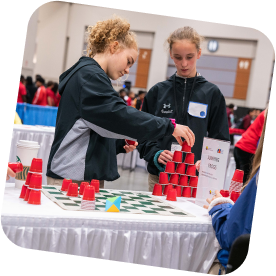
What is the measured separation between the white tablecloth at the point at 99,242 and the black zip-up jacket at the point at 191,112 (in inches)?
31.0

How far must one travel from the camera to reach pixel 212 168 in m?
1.79

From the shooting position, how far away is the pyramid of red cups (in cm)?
197

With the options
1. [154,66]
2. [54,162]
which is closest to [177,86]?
[54,162]

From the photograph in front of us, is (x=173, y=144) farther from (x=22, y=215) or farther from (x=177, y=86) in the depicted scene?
(x=22, y=215)

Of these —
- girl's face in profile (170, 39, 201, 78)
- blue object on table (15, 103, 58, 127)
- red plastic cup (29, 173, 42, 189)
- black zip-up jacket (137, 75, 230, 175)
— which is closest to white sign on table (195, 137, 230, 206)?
black zip-up jacket (137, 75, 230, 175)

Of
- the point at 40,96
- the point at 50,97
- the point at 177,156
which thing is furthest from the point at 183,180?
the point at 50,97

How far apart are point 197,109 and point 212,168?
558 mm

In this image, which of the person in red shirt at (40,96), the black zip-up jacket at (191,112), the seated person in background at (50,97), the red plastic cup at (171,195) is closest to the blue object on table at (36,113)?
the person in red shirt at (40,96)

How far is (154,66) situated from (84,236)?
16.2 m

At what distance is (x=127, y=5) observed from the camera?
1080 mm

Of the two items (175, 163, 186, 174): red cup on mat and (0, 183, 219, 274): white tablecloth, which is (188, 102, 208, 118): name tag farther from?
(0, 183, 219, 274): white tablecloth

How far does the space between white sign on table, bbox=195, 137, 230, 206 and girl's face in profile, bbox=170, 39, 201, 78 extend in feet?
1.91

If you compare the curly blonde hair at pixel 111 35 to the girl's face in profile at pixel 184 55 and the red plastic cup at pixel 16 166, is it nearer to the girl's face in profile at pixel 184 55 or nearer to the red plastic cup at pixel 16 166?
the girl's face in profile at pixel 184 55

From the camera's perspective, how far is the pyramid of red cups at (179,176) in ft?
6.47
